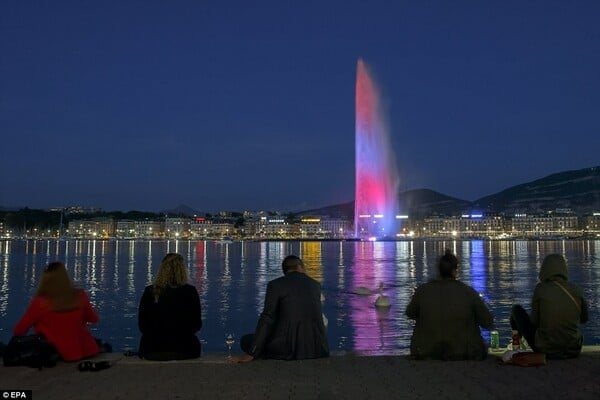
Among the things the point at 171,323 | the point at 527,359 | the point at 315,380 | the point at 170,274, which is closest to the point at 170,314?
the point at 171,323

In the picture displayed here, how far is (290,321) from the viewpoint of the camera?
7051 mm

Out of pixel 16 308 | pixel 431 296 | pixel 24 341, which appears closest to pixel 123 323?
pixel 16 308

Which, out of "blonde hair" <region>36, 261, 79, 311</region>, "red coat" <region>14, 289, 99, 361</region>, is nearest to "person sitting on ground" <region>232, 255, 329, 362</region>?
"red coat" <region>14, 289, 99, 361</region>

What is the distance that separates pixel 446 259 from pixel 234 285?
95.6 ft

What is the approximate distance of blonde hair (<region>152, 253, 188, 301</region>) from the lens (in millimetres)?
6820

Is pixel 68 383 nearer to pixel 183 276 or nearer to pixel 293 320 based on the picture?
pixel 183 276

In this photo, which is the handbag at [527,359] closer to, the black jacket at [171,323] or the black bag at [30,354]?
the black jacket at [171,323]

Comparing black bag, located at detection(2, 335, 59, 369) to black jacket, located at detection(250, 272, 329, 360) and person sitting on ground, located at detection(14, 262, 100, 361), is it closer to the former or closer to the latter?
person sitting on ground, located at detection(14, 262, 100, 361)

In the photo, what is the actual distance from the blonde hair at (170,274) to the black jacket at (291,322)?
35.1 inches

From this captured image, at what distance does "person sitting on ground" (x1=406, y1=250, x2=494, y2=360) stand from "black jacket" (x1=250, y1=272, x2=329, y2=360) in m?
0.99

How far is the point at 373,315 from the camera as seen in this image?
876 inches

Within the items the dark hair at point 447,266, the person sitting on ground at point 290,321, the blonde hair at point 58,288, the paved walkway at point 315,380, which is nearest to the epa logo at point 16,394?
the paved walkway at point 315,380

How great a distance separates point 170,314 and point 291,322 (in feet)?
4.02

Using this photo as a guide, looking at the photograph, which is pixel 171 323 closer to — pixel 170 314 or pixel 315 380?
pixel 170 314
